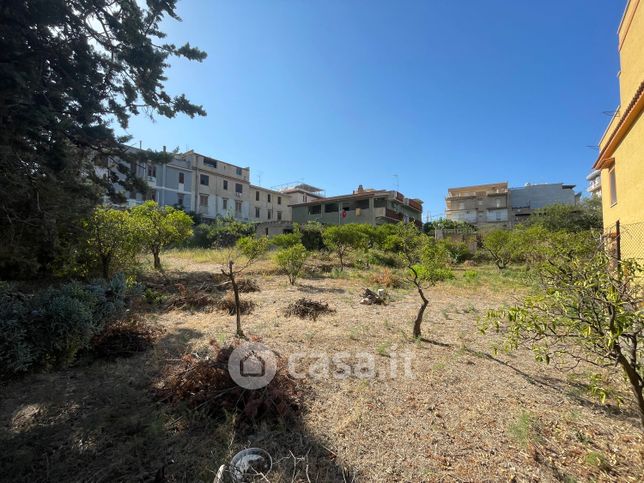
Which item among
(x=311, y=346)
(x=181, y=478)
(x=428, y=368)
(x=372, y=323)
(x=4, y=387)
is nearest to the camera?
(x=181, y=478)

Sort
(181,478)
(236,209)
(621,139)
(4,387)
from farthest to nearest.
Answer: (236,209) < (621,139) < (4,387) < (181,478)

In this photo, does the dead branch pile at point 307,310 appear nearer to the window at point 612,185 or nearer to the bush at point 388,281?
the bush at point 388,281

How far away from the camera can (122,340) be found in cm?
442

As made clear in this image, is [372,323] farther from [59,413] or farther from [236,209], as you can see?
[236,209]

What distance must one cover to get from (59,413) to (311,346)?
2899mm

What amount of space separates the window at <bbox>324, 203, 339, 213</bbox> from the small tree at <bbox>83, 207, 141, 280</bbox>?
2493 centimetres

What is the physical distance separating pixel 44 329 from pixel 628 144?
40.9ft

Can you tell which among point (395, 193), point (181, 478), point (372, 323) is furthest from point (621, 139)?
point (395, 193)

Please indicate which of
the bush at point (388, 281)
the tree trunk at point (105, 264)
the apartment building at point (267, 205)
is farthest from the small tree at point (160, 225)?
the apartment building at point (267, 205)

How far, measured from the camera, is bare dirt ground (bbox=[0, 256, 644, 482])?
7.34ft

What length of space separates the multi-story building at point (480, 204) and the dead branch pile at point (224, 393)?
169ft

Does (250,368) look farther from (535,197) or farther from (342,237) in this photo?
(535,197)

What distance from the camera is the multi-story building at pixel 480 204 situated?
50.1 metres

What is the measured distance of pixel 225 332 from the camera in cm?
529
